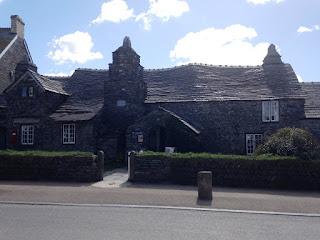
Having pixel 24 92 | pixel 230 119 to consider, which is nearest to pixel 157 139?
pixel 230 119

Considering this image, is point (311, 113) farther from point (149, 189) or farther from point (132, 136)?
point (149, 189)

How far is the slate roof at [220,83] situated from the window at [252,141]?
291cm

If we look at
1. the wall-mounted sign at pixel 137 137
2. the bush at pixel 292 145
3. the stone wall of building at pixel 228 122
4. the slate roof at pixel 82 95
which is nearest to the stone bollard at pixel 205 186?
the bush at pixel 292 145

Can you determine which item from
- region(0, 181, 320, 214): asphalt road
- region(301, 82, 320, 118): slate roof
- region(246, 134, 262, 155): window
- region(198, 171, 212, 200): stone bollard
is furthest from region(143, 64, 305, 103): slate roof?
region(198, 171, 212, 200): stone bollard

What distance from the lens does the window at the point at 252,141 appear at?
A: 2267 centimetres

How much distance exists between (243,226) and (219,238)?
135 centimetres

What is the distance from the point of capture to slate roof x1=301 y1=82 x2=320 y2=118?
21995mm

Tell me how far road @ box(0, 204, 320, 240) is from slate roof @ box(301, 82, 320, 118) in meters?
15.2

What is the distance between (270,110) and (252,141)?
2715 mm

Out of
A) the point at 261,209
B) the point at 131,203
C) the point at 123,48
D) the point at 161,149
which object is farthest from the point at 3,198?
the point at 123,48

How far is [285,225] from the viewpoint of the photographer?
793 centimetres

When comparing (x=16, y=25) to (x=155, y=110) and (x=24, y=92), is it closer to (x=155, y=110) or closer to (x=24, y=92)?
(x=24, y=92)

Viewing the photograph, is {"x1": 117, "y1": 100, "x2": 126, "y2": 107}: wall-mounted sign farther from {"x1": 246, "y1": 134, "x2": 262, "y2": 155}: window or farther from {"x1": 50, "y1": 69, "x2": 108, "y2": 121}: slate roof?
{"x1": 246, "y1": 134, "x2": 262, "y2": 155}: window

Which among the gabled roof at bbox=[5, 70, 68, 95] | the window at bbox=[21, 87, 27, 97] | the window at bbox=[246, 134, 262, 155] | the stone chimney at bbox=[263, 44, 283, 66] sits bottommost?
the window at bbox=[246, 134, 262, 155]
